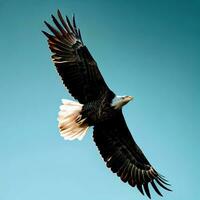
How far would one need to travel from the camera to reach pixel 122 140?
1456cm

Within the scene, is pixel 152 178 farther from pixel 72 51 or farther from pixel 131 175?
pixel 72 51

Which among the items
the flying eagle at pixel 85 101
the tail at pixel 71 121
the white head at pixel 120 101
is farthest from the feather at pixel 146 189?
the white head at pixel 120 101

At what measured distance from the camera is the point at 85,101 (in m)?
13.6

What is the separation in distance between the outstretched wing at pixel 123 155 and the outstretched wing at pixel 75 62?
79 centimetres

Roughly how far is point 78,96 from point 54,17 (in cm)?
163

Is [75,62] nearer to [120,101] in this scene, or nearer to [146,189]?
[120,101]

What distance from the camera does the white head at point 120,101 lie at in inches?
527

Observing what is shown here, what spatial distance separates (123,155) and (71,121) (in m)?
1.54

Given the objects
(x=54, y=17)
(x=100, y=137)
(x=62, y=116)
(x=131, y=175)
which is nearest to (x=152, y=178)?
(x=131, y=175)

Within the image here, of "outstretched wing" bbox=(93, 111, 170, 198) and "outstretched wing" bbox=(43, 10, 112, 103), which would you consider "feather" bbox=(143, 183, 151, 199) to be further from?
"outstretched wing" bbox=(43, 10, 112, 103)

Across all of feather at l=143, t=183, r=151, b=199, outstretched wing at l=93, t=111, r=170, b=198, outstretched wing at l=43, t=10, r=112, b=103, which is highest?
outstretched wing at l=43, t=10, r=112, b=103

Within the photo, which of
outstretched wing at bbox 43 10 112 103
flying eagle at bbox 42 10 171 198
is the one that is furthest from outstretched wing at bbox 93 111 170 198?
outstretched wing at bbox 43 10 112 103

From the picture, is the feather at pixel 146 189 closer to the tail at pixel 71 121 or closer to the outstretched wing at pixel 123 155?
the outstretched wing at pixel 123 155

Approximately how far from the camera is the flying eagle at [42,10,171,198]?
13.5 metres
